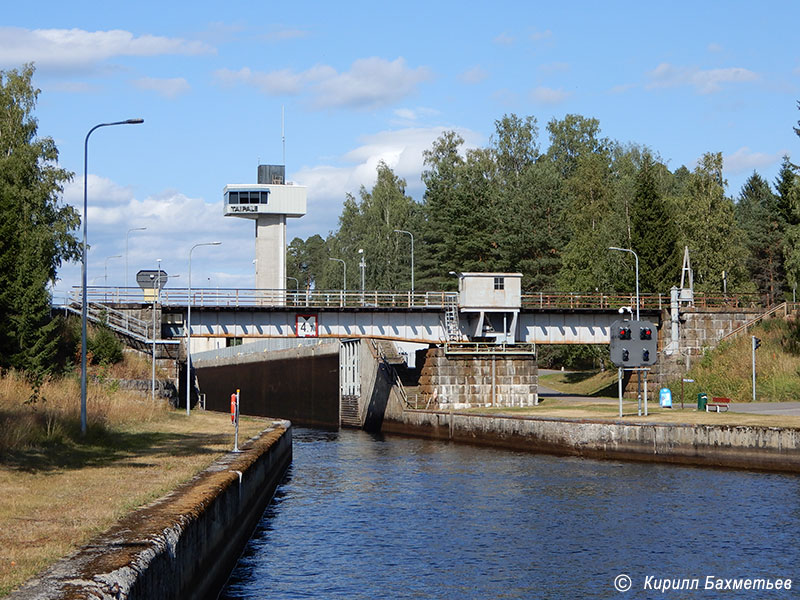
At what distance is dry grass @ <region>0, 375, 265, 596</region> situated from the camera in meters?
15.2

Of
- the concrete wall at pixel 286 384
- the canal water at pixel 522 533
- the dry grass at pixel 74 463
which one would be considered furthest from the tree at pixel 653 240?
the dry grass at pixel 74 463

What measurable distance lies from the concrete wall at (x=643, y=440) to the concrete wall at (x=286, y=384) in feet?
84.1

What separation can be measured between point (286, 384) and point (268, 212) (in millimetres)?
17973

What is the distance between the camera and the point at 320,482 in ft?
127

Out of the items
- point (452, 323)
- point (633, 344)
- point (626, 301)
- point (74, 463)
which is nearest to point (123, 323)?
point (452, 323)

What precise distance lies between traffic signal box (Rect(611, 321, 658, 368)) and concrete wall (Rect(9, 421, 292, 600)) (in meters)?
23.3

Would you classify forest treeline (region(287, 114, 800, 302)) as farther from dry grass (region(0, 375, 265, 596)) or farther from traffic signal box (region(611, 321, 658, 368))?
dry grass (region(0, 375, 265, 596))

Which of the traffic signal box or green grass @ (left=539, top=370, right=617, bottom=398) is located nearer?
the traffic signal box

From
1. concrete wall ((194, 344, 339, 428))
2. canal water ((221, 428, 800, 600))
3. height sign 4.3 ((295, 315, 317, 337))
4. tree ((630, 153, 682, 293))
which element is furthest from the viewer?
tree ((630, 153, 682, 293))

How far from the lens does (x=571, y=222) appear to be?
10538 cm

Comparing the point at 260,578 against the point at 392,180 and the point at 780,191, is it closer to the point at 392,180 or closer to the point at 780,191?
the point at 780,191

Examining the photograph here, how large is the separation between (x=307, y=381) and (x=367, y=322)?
19897 mm

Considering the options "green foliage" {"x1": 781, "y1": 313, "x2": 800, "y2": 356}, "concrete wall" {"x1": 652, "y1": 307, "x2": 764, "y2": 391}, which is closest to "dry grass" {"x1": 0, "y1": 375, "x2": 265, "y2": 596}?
"concrete wall" {"x1": 652, "y1": 307, "x2": 764, "y2": 391}

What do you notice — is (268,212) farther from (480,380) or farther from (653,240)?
(480,380)
